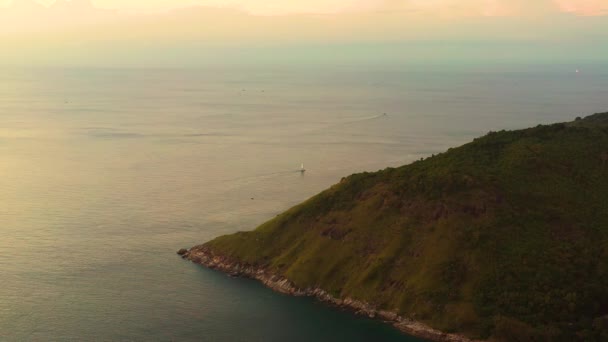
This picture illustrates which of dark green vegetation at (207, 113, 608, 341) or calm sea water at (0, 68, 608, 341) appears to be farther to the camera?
calm sea water at (0, 68, 608, 341)

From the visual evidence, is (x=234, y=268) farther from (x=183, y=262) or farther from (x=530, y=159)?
(x=530, y=159)

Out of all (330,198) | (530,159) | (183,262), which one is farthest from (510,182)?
(183,262)

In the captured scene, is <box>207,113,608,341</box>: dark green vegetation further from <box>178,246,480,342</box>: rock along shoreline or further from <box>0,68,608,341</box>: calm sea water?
<box>0,68,608,341</box>: calm sea water

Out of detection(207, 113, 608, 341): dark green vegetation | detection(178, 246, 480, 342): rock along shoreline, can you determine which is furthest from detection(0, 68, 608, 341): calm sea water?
detection(207, 113, 608, 341): dark green vegetation

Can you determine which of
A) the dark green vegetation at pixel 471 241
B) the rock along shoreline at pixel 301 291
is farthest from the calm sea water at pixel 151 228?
the dark green vegetation at pixel 471 241

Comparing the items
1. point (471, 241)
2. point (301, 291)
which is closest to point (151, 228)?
point (301, 291)
